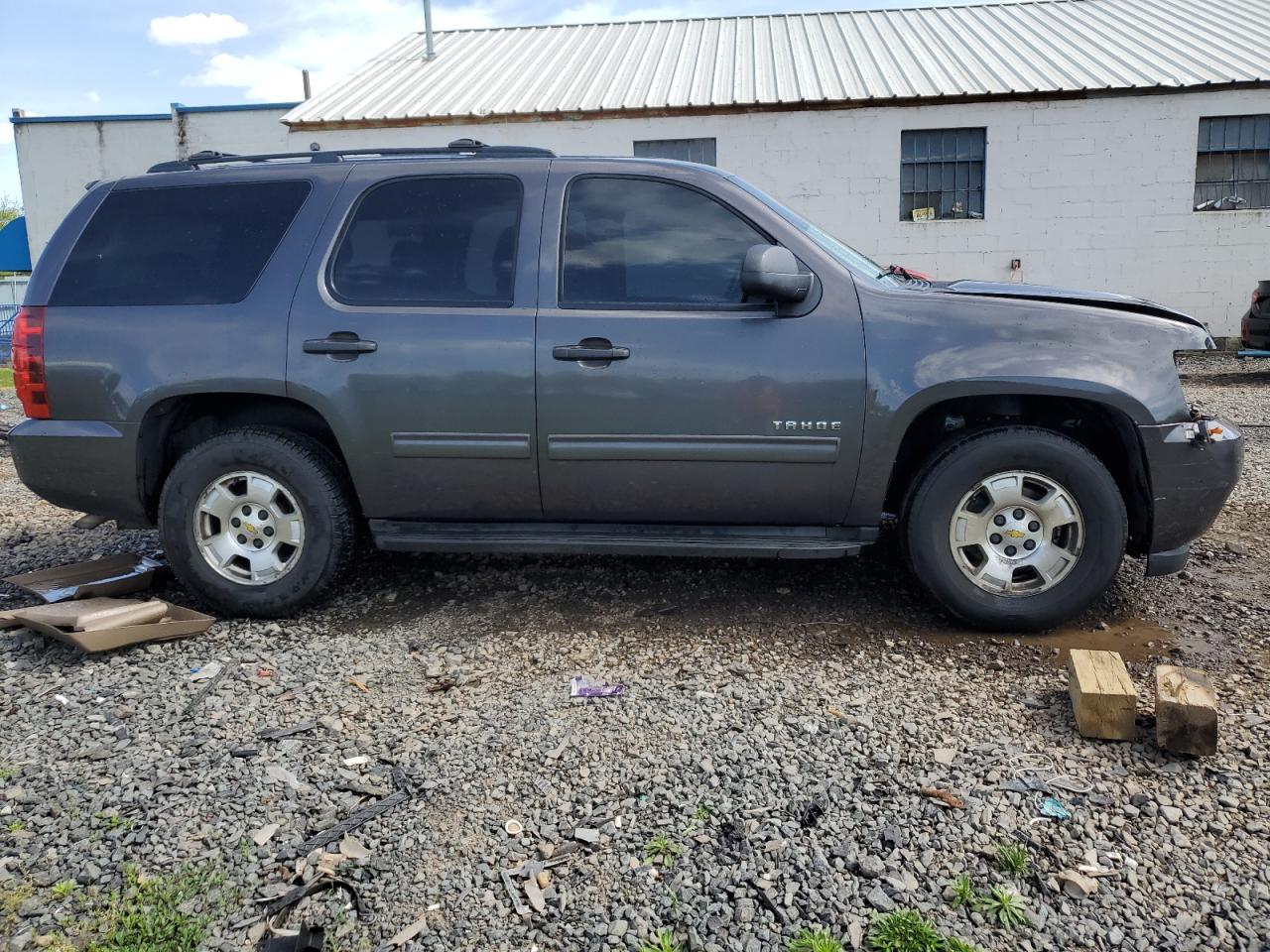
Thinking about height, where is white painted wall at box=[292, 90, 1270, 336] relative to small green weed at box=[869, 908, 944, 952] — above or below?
above

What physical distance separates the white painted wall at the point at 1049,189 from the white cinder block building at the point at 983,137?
0.02 m

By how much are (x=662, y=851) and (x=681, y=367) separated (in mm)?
1923

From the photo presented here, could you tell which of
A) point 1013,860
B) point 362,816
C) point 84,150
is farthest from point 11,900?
point 84,150

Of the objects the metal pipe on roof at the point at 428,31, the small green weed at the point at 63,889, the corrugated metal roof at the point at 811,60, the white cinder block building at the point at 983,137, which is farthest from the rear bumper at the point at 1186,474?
the metal pipe on roof at the point at 428,31

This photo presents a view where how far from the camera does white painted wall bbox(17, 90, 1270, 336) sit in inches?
550

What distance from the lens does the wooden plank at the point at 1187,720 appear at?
2.78 metres

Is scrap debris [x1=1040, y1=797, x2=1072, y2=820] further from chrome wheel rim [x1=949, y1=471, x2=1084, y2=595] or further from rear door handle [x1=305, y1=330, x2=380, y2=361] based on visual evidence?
rear door handle [x1=305, y1=330, x2=380, y2=361]

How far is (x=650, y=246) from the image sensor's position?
155 inches

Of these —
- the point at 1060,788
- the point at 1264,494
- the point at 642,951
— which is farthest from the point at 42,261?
the point at 1264,494

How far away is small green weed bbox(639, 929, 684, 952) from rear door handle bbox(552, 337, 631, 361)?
2233 millimetres

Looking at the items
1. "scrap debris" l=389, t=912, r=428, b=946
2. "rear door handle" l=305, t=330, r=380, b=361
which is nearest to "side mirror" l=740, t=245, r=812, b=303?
"rear door handle" l=305, t=330, r=380, b=361

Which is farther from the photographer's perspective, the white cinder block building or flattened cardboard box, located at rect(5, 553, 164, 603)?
the white cinder block building

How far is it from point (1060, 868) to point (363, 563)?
3591 millimetres

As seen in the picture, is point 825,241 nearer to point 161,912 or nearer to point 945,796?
point 945,796
